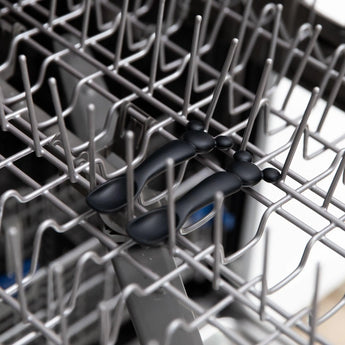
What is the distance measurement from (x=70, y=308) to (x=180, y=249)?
89 mm

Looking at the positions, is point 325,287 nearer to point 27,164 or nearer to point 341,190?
point 341,190

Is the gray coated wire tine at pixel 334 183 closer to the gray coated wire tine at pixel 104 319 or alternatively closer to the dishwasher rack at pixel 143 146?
the dishwasher rack at pixel 143 146

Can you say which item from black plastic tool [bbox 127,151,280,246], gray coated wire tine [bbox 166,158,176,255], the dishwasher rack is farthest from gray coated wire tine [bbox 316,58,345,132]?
gray coated wire tine [bbox 166,158,176,255]

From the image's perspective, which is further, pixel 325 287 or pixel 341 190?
pixel 325 287

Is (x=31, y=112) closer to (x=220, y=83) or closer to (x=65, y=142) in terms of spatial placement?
(x=65, y=142)

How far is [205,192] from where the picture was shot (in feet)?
1.97

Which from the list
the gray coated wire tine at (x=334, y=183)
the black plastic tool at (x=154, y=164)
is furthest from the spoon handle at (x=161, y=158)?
the gray coated wire tine at (x=334, y=183)

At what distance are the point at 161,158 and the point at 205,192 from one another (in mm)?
45

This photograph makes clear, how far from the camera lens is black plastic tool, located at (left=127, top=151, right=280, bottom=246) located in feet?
1.87

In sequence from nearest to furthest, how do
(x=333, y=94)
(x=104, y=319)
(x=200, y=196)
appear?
1. (x=104, y=319)
2. (x=200, y=196)
3. (x=333, y=94)

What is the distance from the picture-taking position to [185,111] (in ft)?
2.24

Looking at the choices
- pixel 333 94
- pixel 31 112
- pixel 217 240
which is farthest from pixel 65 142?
pixel 333 94

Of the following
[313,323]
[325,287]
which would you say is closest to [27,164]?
[313,323]

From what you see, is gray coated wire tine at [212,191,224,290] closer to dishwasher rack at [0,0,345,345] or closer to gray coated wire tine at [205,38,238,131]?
dishwasher rack at [0,0,345,345]
